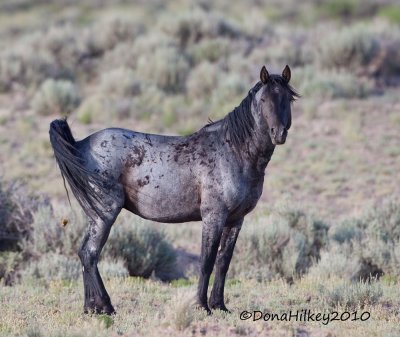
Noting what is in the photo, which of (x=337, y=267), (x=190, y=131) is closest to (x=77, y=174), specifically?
(x=337, y=267)

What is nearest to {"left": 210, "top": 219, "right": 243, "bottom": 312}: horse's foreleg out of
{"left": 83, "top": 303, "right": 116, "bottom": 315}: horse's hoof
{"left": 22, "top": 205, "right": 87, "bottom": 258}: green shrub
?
{"left": 83, "top": 303, "right": 116, "bottom": 315}: horse's hoof

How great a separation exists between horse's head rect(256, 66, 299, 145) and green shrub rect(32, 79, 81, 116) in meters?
12.4

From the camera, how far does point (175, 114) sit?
1966cm

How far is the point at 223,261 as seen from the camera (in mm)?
8156

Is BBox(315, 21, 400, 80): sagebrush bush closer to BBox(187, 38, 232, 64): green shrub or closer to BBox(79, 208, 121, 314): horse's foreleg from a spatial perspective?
BBox(187, 38, 232, 64): green shrub

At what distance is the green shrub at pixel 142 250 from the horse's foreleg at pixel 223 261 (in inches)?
125

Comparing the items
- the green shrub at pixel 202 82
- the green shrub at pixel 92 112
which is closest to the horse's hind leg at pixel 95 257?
the green shrub at pixel 92 112

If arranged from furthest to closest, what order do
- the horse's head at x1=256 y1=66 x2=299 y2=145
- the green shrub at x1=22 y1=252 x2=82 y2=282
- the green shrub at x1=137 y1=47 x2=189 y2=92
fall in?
1. the green shrub at x1=137 y1=47 x2=189 y2=92
2. the green shrub at x1=22 y1=252 x2=82 y2=282
3. the horse's head at x1=256 y1=66 x2=299 y2=145

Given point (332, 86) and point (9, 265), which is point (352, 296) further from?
point (332, 86)

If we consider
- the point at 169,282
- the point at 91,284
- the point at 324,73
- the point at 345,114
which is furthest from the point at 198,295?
the point at 324,73

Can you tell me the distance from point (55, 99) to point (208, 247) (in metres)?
12.7

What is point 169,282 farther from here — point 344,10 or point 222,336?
point 344,10

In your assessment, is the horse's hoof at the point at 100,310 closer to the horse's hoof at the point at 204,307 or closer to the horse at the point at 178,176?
the horse at the point at 178,176

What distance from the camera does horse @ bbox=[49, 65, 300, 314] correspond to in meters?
7.71
